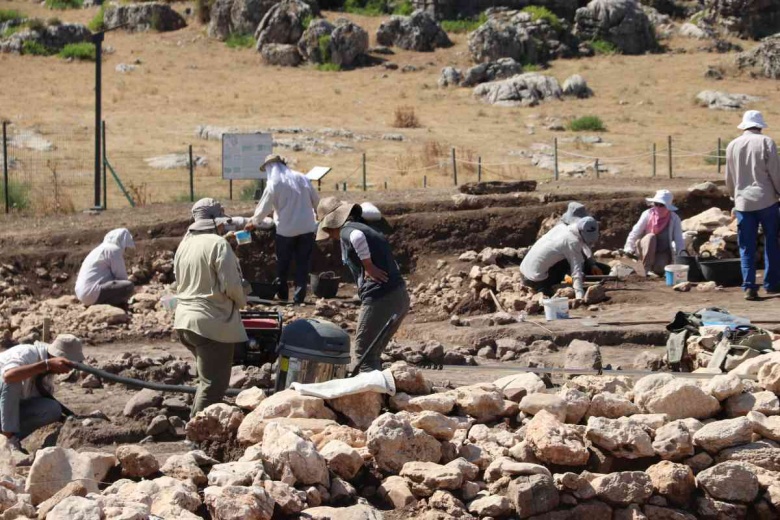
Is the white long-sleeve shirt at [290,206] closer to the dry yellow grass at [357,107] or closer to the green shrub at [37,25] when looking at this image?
the dry yellow grass at [357,107]

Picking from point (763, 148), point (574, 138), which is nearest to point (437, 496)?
point (763, 148)

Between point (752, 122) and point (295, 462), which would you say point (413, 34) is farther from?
point (295, 462)

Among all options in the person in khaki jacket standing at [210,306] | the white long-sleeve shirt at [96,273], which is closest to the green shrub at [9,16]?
the white long-sleeve shirt at [96,273]

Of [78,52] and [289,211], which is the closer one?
[289,211]

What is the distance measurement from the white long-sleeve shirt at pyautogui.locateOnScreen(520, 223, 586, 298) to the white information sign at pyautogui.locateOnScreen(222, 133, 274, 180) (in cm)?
740

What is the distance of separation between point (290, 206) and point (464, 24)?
128 feet

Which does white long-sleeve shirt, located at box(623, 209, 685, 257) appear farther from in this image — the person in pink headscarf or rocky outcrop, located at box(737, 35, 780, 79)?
rocky outcrop, located at box(737, 35, 780, 79)

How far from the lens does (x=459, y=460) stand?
6855 mm

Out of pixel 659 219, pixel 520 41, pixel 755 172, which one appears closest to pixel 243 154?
pixel 659 219

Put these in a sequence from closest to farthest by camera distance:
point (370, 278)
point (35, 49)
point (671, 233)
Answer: point (370, 278) < point (671, 233) < point (35, 49)

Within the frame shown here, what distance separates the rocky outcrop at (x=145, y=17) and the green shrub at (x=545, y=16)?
15.3 m

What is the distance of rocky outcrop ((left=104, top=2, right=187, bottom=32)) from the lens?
2092 inches

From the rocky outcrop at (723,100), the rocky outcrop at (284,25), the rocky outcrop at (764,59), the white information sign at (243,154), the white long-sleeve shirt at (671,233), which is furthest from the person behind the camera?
the rocky outcrop at (284,25)

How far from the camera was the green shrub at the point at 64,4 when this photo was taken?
57656 mm
